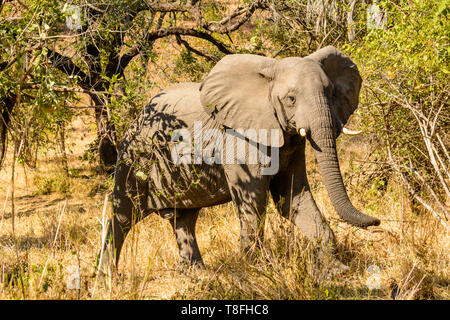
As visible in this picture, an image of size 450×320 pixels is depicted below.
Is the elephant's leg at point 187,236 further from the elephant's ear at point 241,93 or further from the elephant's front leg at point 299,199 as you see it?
the elephant's ear at point 241,93

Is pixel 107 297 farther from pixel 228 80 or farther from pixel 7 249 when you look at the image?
pixel 7 249

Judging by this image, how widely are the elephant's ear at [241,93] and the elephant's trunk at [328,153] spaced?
1.65ft

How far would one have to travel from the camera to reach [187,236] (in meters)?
5.66

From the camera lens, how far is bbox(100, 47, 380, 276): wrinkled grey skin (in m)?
4.38

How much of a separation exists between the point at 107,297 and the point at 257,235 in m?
1.41

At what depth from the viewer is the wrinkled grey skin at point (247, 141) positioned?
438cm

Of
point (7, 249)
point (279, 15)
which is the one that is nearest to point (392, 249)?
point (7, 249)

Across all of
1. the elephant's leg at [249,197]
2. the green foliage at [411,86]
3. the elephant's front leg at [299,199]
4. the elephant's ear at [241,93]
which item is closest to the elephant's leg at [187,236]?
the elephant's leg at [249,197]

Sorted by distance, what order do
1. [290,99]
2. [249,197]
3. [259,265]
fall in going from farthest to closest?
1. [249,197]
2. [290,99]
3. [259,265]

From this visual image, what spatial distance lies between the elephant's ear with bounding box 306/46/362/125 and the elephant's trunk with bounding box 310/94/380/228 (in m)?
0.51

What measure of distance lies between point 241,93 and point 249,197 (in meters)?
0.98

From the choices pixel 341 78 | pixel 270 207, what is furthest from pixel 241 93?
pixel 270 207

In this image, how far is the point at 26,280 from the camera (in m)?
3.87

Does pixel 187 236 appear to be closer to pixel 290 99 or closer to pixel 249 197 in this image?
pixel 249 197
